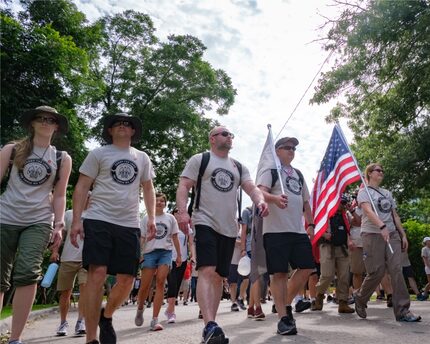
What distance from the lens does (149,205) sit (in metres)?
5.41

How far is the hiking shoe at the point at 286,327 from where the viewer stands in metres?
5.73

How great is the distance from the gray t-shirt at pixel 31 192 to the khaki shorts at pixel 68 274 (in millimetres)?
2693

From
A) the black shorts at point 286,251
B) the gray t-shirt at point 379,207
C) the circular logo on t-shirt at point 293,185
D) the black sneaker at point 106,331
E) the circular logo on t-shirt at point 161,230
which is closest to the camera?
the black sneaker at point 106,331

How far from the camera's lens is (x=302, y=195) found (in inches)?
261

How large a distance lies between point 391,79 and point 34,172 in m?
12.7

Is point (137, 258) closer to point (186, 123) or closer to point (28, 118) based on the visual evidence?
point (28, 118)

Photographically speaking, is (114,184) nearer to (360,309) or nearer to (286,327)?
(286,327)

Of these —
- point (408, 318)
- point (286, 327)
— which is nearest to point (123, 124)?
point (286, 327)

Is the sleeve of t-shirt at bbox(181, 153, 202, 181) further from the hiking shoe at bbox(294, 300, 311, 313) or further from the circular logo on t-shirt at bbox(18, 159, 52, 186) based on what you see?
the hiking shoe at bbox(294, 300, 311, 313)

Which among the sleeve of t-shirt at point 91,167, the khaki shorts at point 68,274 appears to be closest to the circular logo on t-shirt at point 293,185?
the sleeve of t-shirt at point 91,167

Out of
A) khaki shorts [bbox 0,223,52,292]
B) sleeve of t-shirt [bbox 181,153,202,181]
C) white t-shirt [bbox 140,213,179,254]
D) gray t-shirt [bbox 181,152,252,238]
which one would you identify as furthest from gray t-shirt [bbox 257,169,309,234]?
khaki shorts [bbox 0,223,52,292]

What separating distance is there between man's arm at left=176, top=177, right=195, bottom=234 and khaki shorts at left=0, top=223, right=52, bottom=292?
1.28 metres

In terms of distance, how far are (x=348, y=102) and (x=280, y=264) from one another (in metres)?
12.6

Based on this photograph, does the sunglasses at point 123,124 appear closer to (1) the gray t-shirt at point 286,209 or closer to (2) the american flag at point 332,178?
(1) the gray t-shirt at point 286,209
